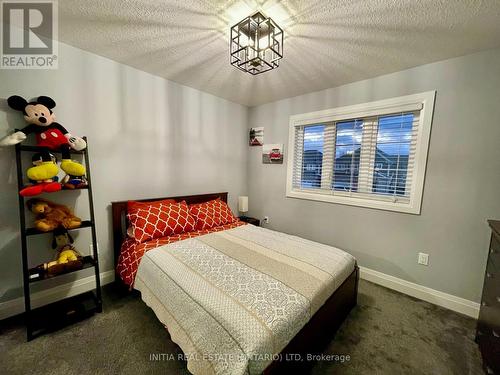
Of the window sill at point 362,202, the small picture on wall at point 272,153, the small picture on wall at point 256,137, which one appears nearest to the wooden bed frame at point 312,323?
the window sill at point 362,202

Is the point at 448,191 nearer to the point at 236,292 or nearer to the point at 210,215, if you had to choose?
the point at 236,292

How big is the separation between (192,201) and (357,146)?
7.46 ft

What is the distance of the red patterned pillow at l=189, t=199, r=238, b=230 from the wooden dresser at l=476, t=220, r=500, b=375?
2310 mm

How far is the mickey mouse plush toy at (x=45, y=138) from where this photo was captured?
1.54 m

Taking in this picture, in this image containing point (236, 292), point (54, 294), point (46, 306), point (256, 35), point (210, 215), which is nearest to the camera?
point (236, 292)

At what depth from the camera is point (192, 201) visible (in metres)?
2.80

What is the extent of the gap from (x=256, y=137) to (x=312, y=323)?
2.76m

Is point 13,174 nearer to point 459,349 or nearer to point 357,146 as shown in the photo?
point 357,146

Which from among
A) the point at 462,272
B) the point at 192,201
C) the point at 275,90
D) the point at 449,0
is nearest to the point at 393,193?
the point at 462,272

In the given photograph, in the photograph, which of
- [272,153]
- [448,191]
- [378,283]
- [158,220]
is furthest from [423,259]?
[158,220]

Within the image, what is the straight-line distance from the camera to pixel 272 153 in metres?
3.22

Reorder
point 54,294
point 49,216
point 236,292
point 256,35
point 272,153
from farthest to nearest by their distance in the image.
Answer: point 272,153 < point 54,294 < point 49,216 < point 256,35 < point 236,292

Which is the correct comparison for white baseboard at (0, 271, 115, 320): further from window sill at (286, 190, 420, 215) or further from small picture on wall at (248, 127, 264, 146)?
small picture on wall at (248, 127, 264, 146)

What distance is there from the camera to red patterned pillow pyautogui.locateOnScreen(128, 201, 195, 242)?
1973mm
